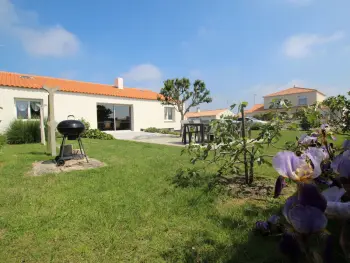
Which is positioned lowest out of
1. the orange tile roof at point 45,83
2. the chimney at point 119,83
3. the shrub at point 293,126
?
the shrub at point 293,126

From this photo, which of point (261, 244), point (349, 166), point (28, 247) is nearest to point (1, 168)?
point (28, 247)

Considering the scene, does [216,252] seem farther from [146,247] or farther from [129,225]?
[129,225]

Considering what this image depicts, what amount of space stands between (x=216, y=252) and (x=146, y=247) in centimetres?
67

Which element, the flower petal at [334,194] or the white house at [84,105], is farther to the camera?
the white house at [84,105]

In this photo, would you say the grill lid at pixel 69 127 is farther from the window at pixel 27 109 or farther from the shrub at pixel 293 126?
the window at pixel 27 109

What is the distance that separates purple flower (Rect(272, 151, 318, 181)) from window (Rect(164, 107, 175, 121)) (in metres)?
20.5

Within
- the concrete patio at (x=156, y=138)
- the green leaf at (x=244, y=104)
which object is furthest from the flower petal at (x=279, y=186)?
the concrete patio at (x=156, y=138)

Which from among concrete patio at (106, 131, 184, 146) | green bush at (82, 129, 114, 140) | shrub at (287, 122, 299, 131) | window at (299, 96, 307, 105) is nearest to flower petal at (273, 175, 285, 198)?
shrub at (287, 122, 299, 131)

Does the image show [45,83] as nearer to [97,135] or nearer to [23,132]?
[97,135]

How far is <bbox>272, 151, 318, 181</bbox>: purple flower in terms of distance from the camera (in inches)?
24.3

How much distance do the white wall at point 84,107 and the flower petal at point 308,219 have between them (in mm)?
15138

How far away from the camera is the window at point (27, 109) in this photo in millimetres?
13108

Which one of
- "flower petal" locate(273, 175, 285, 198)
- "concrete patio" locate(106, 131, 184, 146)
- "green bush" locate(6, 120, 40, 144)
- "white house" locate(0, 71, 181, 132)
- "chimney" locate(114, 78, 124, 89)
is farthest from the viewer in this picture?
"chimney" locate(114, 78, 124, 89)

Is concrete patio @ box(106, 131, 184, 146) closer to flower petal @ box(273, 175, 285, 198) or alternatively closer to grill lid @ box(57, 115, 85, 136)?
grill lid @ box(57, 115, 85, 136)
